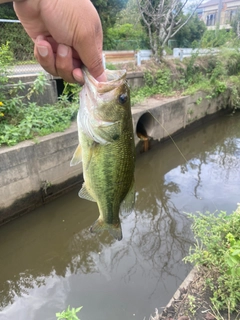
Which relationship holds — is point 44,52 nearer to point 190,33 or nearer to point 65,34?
point 65,34

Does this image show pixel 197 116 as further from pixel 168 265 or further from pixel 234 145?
pixel 168 265

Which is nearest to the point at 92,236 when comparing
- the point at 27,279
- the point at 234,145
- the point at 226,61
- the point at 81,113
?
the point at 27,279

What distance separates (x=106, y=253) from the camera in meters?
4.50

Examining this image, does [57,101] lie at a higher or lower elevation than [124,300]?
higher

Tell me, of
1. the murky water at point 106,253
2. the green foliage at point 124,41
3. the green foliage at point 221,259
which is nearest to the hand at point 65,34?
the green foliage at point 221,259

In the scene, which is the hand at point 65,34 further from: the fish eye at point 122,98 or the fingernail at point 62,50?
the fish eye at point 122,98

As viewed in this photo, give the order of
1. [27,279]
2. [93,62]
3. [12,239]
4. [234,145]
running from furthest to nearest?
[234,145] < [12,239] < [27,279] < [93,62]

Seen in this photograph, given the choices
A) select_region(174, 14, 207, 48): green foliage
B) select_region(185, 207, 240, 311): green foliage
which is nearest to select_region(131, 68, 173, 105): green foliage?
select_region(185, 207, 240, 311): green foliage

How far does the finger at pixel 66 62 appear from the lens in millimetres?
1182

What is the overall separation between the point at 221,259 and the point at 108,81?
2.19 m

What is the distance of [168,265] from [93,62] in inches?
150

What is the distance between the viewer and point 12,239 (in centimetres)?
473

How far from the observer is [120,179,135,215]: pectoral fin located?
1810 mm

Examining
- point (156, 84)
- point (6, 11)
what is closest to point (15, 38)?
point (6, 11)
